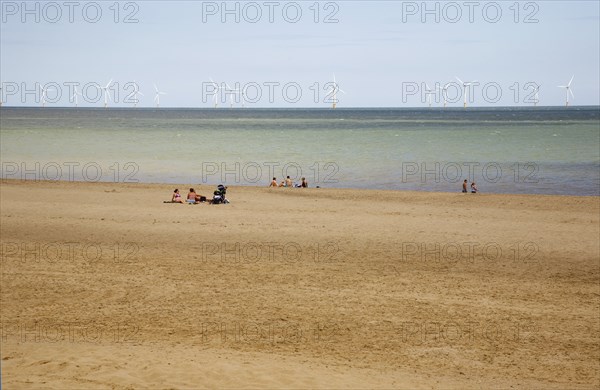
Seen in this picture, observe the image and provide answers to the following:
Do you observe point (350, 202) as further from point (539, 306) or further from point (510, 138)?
point (510, 138)

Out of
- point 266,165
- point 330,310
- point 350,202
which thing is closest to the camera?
point 330,310

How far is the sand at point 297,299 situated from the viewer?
11.0 meters

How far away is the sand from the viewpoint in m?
11.0

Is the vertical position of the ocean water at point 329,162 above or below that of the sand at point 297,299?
above

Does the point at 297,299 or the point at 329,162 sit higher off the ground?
the point at 329,162

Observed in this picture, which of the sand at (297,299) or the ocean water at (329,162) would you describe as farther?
the ocean water at (329,162)

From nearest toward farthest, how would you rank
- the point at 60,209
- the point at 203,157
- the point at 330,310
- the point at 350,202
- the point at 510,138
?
the point at 330,310 < the point at 60,209 < the point at 350,202 < the point at 203,157 < the point at 510,138

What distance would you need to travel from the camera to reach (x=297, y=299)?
1546cm

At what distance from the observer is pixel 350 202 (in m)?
31.7

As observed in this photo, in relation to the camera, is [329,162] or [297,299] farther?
[329,162]

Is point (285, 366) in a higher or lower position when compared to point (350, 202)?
lower

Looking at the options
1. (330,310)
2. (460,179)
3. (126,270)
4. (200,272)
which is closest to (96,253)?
(126,270)

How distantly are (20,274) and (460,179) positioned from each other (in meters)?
34.5

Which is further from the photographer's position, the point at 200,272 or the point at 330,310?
the point at 200,272
